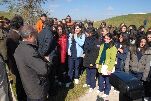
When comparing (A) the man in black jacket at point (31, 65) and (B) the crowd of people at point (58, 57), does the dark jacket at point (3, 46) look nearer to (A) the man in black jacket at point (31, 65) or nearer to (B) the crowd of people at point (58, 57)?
(B) the crowd of people at point (58, 57)

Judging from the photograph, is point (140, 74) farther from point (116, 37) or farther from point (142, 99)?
point (142, 99)

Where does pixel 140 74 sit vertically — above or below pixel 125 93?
below

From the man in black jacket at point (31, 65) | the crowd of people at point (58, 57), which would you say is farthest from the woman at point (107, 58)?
the man in black jacket at point (31, 65)

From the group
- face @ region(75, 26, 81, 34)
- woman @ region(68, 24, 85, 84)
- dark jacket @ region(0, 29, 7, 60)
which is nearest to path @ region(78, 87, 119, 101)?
woman @ region(68, 24, 85, 84)

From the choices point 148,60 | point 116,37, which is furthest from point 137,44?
point 116,37

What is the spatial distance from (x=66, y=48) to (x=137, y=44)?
313 centimetres

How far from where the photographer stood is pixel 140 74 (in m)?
7.79

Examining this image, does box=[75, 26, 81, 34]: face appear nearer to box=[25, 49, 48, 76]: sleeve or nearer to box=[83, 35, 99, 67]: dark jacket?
box=[83, 35, 99, 67]: dark jacket

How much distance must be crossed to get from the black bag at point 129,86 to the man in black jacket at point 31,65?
6.29ft

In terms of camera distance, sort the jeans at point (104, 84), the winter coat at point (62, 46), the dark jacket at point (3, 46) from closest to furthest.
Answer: the dark jacket at point (3, 46)
the jeans at point (104, 84)
the winter coat at point (62, 46)

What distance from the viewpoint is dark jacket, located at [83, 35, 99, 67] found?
9.86 meters

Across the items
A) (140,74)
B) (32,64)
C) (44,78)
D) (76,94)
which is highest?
(32,64)

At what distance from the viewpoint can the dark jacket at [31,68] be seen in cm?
480

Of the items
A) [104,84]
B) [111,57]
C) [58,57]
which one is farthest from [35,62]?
[58,57]
